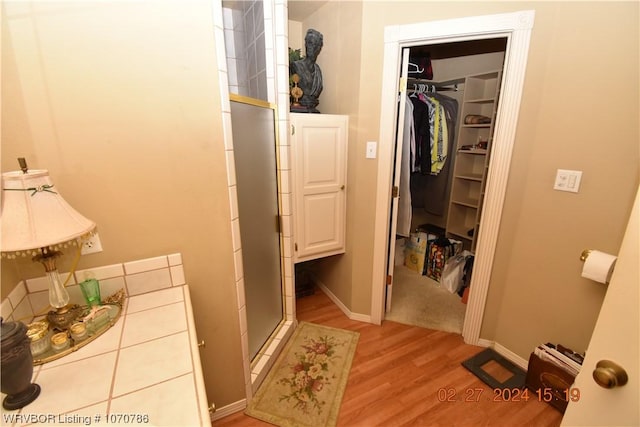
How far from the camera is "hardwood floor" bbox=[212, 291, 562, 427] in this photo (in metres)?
1.41

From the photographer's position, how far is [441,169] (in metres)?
2.84

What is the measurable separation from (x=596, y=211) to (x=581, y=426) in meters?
1.06

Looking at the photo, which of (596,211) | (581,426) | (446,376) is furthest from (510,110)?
(446,376)

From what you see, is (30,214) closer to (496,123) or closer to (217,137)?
(217,137)

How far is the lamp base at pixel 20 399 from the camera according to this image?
0.60 metres

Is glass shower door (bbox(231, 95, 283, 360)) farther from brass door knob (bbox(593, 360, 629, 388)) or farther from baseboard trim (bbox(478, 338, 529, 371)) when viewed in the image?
baseboard trim (bbox(478, 338, 529, 371))

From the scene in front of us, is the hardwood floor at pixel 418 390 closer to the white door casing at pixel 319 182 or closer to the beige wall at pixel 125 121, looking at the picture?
the white door casing at pixel 319 182

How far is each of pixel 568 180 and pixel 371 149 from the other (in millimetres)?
1015

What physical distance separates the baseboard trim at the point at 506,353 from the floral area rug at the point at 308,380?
0.84m

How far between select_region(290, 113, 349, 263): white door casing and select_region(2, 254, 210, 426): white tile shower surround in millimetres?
1055

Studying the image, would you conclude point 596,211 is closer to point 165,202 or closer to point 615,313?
point 615,313

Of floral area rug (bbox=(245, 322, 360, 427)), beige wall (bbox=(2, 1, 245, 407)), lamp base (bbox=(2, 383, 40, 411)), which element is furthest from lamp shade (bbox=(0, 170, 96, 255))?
floral area rug (bbox=(245, 322, 360, 427))
